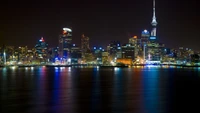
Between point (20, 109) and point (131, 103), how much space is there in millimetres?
11144

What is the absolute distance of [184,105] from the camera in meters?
32.0

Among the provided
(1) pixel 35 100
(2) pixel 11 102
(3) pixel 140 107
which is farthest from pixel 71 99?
(3) pixel 140 107

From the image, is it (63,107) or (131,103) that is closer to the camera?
(63,107)

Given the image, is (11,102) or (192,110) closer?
(192,110)

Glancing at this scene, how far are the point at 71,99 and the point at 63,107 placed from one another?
5678 millimetres

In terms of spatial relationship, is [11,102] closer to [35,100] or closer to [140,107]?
[35,100]

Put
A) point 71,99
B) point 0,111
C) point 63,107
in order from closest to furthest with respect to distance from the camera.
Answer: point 0,111 → point 63,107 → point 71,99

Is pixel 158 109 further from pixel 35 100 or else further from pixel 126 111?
pixel 35 100

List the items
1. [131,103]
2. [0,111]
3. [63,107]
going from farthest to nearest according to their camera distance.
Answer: [131,103]
[63,107]
[0,111]

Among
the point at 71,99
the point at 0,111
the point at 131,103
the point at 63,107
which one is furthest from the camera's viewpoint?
the point at 71,99

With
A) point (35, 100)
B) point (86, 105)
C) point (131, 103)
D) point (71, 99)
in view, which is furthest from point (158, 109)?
point (35, 100)

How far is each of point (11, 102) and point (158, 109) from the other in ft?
48.7

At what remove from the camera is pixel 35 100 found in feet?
116

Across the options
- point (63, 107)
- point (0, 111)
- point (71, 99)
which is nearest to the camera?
point (0, 111)
